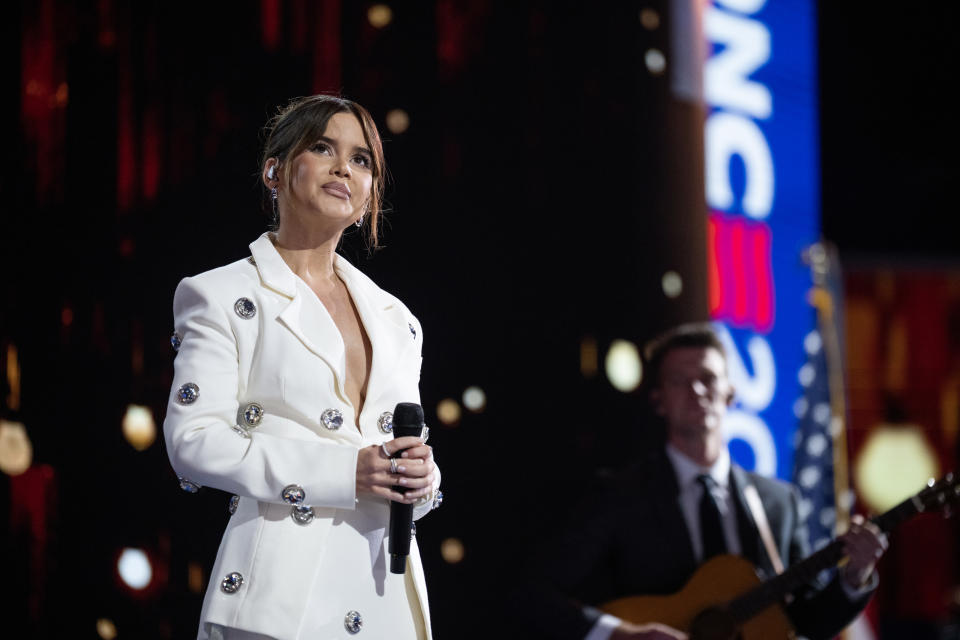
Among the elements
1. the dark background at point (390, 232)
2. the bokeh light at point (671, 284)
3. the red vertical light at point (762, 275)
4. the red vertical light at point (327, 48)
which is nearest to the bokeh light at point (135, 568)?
the dark background at point (390, 232)

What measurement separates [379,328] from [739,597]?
1.75 m

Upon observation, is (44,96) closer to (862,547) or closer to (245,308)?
(245,308)

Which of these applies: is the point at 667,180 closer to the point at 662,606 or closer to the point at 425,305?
the point at 425,305

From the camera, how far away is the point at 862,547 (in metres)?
2.95

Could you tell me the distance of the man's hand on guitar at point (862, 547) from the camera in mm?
2941

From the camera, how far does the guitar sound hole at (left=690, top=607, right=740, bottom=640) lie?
9.75ft

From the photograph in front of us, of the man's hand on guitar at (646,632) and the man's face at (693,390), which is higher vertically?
the man's face at (693,390)

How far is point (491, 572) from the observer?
3246 mm

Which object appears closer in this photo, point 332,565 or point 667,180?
point 332,565

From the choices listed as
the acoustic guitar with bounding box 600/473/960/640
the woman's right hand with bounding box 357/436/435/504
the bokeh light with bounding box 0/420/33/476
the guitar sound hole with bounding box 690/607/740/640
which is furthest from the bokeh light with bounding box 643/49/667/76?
the woman's right hand with bounding box 357/436/435/504

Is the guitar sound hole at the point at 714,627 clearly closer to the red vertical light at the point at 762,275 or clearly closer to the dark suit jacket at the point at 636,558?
the dark suit jacket at the point at 636,558

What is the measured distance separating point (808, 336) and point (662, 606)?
169 cm

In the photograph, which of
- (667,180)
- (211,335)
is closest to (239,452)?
(211,335)

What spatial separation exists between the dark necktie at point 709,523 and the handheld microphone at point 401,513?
1.88 meters
